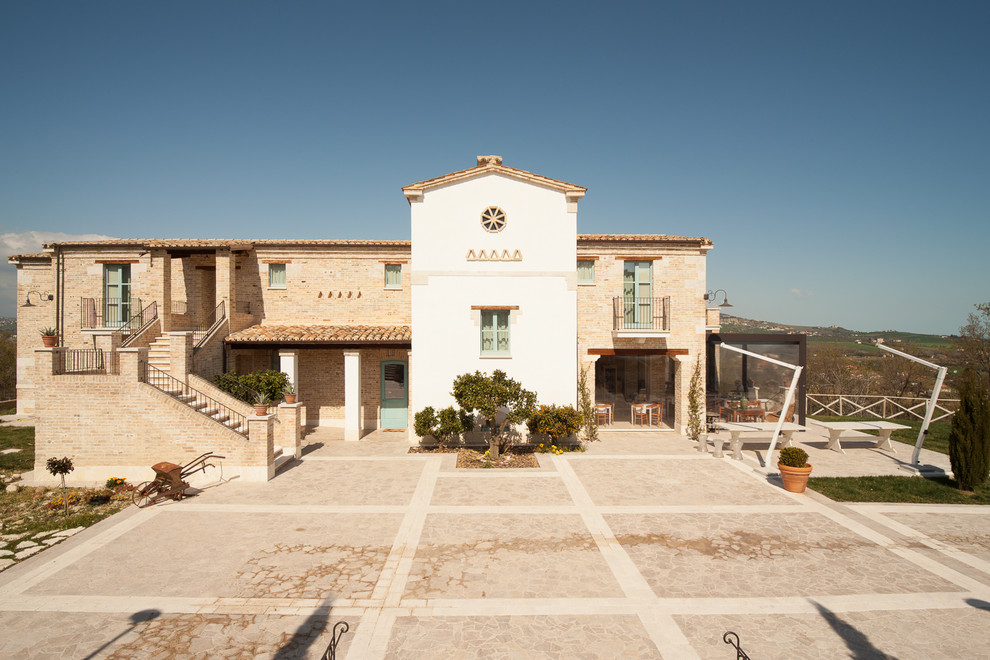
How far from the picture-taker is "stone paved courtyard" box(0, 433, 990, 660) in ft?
17.3

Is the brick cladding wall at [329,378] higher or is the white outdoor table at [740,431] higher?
the brick cladding wall at [329,378]

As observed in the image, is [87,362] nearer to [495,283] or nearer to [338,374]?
[338,374]

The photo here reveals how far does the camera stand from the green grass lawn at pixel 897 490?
993 centimetres

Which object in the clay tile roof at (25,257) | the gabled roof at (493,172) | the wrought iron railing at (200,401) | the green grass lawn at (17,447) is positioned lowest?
the green grass lawn at (17,447)

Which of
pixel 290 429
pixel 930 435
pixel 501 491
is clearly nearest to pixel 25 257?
pixel 290 429

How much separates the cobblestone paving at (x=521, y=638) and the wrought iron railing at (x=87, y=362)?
37.8 ft

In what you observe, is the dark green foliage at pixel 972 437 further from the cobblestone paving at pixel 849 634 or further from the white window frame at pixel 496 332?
the white window frame at pixel 496 332

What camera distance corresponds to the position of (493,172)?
13984 millimetres

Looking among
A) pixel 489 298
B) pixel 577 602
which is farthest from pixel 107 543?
pixel 489 298

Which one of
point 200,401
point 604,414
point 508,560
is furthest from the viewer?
point 604,414

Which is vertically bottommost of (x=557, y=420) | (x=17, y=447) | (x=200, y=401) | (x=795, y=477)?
(x=17, y=447)

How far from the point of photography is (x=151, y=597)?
6.08 metres

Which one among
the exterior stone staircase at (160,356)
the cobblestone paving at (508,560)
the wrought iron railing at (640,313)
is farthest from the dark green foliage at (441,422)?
the exterior stone staircase at (160,356)

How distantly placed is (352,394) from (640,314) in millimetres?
10463
